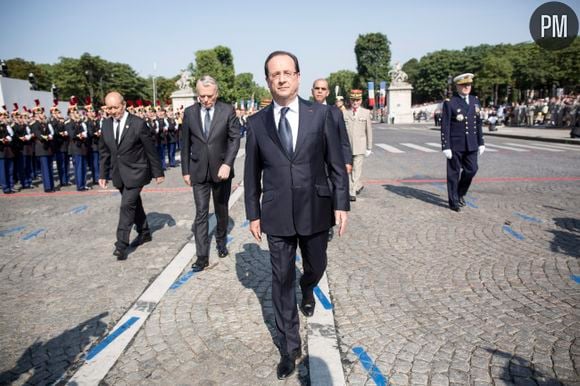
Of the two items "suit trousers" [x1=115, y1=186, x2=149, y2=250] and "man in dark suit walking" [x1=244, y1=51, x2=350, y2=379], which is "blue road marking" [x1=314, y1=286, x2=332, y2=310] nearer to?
"man in dark suit walking" [x1=244, y1=51, x2=350, y2=379]

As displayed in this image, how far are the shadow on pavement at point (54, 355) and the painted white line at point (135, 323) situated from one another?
0.49ft

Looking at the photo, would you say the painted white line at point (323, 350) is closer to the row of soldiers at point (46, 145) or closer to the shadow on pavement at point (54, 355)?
the shadow on pavement at point (54, 355)

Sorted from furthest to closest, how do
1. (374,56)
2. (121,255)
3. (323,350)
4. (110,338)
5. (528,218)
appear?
(374,56) → (528,218) → (121,255) → (110,338) → (323,350)

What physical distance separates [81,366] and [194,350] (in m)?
0.79

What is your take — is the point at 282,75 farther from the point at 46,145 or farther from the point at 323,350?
the point at 46,145

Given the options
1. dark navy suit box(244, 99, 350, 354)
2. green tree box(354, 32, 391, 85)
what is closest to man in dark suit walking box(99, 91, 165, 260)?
dark navy suit box(244, 99, 350, 354)

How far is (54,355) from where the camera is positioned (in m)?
3.01

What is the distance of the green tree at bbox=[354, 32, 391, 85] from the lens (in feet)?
303

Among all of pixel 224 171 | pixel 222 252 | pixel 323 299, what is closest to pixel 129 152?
pixel 224 171

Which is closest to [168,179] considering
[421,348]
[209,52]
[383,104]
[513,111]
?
[421,348]

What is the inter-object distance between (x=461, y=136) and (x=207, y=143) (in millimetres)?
4627

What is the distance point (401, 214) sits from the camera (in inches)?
273

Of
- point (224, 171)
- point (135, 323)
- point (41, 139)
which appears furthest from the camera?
point (41, 139)

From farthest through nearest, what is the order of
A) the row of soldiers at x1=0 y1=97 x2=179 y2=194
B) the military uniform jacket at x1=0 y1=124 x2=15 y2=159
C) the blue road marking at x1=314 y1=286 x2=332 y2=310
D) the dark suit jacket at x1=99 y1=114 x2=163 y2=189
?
the row of soldiers at x1=0 y1=97 x2=179 y2=194 < the military uniform jacket at x1=0 y1=124 x2=15 y2=159 < the dark suit jacket at x1=99 y1=114 x2=163 y2=189 < the blue road marking at x1=314 y1=286 x2=332 y2=310
